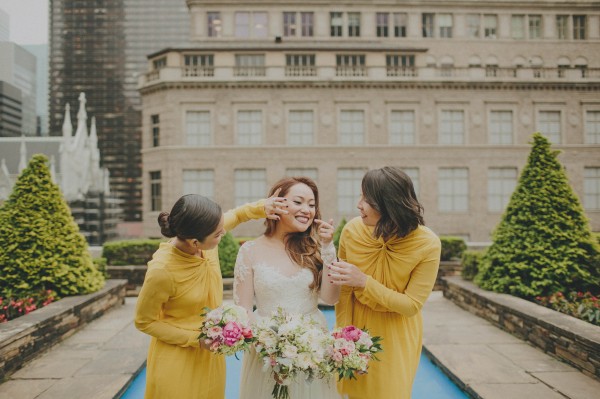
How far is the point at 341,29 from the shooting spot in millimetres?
29094

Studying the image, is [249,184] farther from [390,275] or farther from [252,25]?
[390,275]

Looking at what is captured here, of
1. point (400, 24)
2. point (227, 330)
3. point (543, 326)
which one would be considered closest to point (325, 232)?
point (227, 330)

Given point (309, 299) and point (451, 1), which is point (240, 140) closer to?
point (451, 1)

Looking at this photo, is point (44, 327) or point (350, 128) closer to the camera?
point (44, 327)

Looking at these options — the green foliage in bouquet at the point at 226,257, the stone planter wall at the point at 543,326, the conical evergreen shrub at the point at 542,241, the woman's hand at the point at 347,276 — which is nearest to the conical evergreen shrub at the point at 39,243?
the green foliage in bouquet at the point at 226,257

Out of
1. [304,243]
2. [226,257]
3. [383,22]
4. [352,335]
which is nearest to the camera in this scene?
[352,335]

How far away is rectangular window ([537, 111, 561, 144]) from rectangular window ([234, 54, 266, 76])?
61.0ft

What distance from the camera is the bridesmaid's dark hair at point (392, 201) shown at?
9.00ft

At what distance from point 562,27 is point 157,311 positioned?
37.0 metres

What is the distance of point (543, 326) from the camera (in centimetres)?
595

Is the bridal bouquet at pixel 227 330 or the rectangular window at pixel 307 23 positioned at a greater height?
the rectangular window at pixel 307 23

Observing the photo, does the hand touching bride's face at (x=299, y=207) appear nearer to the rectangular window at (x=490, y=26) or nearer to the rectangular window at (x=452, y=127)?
the rectangular window at (x=452, y=127)

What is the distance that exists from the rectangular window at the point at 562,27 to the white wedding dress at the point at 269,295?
35525 millimetres

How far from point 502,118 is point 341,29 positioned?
43.0 ft
